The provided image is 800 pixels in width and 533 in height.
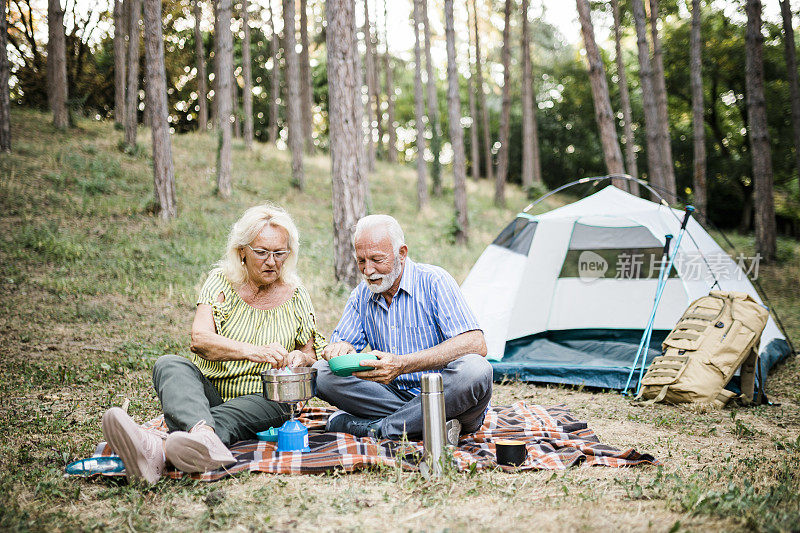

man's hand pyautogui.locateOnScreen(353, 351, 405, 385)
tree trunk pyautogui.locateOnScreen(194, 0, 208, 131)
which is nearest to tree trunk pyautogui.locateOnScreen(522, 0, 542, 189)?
tree trunk pyautogui.locateOnScreen(194, 0, 208, 131)

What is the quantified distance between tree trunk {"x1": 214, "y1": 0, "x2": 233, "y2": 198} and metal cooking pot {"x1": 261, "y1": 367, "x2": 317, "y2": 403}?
8541 mm

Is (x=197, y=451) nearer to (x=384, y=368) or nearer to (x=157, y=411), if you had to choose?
(x=384, y=368)

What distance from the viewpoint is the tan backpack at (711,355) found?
4008 millimetres

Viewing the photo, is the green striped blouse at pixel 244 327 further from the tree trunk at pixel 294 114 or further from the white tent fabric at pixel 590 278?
the tree trunk at pixel 294 114

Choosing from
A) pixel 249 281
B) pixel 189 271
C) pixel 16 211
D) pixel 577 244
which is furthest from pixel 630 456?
pixel 16 211

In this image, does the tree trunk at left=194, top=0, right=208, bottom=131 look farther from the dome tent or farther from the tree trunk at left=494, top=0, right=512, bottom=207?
the dome tent

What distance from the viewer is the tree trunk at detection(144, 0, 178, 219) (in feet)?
28.0

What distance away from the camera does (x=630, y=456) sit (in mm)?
2805

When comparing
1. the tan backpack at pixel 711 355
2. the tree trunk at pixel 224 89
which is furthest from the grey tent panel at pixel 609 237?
the tree trunk at pixel 224 89

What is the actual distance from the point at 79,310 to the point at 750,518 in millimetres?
5658

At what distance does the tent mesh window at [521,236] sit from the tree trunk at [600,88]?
2.36 meters

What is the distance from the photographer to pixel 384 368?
265cm

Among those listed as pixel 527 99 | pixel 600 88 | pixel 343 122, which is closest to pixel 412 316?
pixel 343 122

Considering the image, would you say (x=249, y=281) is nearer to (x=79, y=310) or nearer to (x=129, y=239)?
(x=79, y=310)
